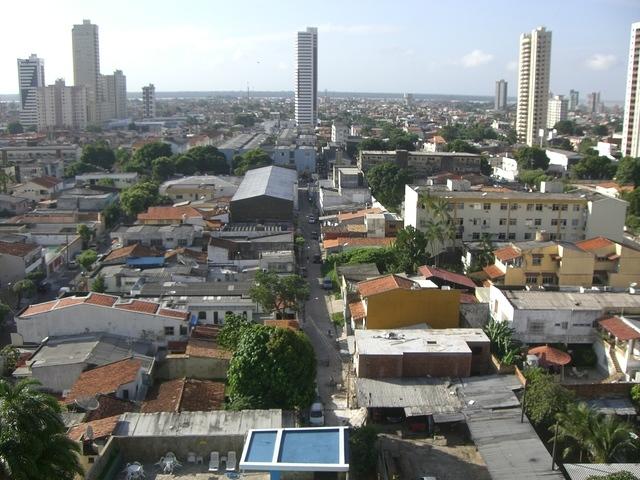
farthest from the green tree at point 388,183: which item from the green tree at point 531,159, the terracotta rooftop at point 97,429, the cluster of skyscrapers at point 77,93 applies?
the cluster of skyscrapers at point 77,93

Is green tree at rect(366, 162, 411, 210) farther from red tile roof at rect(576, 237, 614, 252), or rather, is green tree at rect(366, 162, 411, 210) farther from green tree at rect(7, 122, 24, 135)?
green tree at rect(7, 122, 24, 135)

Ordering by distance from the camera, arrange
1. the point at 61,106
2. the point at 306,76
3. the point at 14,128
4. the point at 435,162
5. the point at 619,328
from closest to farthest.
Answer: the point at 619,328 < the point at 435,162 < the point at 14,128 < the point at 61,106 < the point at 306,76

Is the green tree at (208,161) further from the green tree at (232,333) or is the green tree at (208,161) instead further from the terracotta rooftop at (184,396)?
the terracotta rooftop at (184,396)

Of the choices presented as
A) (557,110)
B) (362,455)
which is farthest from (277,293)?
(557,110)

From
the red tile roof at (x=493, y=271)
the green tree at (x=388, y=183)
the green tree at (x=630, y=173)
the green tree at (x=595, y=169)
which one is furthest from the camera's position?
the green tree at (x=595, y=169)

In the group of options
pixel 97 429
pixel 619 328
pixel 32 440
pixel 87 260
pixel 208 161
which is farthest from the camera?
pixel 208 161

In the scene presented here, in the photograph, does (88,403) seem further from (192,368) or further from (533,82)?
(533,82)

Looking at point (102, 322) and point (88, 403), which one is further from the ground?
point (102, 322)
